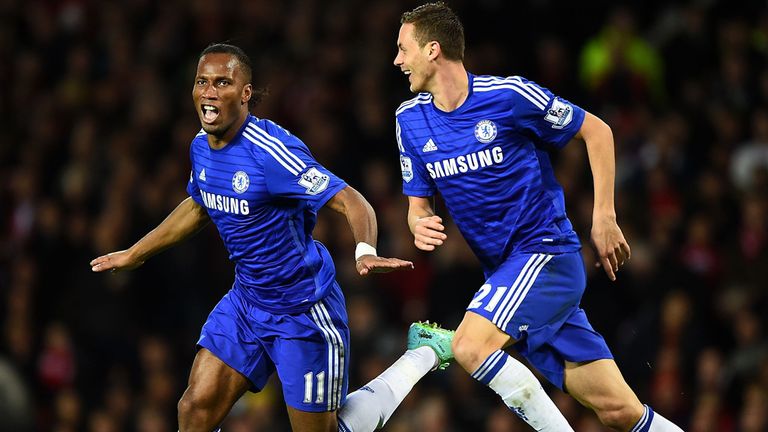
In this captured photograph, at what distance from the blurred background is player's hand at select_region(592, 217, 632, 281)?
325 cm

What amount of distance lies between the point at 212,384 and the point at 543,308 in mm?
1519

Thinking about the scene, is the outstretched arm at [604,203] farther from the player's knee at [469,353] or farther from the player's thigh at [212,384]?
the player's thigh at [212,384]

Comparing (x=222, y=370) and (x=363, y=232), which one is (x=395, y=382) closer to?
(x=222, y=370)

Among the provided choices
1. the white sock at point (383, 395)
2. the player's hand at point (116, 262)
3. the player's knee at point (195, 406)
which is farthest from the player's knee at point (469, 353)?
the player's hand at point (116, 262)

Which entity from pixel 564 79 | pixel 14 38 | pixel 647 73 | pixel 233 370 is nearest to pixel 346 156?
pixel 564 79

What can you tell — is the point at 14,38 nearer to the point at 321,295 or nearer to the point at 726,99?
the point at 726,99

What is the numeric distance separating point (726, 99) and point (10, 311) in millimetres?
6022

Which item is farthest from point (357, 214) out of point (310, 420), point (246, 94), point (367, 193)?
point (367, 193)

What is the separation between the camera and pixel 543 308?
5656mm

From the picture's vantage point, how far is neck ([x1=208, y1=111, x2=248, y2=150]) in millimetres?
5805

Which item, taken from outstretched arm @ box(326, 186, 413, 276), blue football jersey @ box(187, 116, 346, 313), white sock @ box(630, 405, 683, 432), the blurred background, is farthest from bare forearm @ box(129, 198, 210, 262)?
the blurred background

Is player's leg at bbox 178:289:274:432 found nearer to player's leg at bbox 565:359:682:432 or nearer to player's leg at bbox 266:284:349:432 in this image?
player's leg at bbox 266:284:349:432

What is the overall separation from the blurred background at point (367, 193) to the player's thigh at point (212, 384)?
10.6 ft

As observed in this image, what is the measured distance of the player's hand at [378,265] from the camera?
5.07 meters
